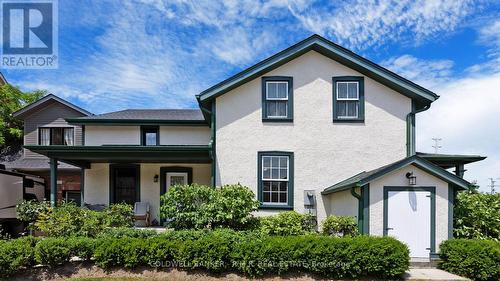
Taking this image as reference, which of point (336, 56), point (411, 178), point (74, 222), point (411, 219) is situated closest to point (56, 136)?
point (74, 222)

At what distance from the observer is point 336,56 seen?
11664mm

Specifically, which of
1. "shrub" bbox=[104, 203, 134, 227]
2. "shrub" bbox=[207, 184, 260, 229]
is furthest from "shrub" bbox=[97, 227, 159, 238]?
"shrub" bbox=[207, 184, 260, 229]

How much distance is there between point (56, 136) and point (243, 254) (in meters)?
16.1

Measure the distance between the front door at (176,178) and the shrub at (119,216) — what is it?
268 centimetres

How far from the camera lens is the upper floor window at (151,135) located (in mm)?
14858

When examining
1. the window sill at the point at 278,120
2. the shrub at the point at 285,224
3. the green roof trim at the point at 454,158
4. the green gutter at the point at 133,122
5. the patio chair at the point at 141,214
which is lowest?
the patio chair at the point at 141,214

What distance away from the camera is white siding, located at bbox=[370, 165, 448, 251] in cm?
922

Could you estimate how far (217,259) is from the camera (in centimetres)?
801

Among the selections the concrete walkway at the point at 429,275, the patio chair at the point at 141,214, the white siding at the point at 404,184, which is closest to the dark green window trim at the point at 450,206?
the white siding at the point at 404,184

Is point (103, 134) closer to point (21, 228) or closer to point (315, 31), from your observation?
point (21, 228)

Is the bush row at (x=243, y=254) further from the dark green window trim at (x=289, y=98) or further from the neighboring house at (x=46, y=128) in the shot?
the neighboring house at (x=46, y=128)

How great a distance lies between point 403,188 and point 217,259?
5633 millimetres

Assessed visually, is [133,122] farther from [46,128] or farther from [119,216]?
[46,128]
